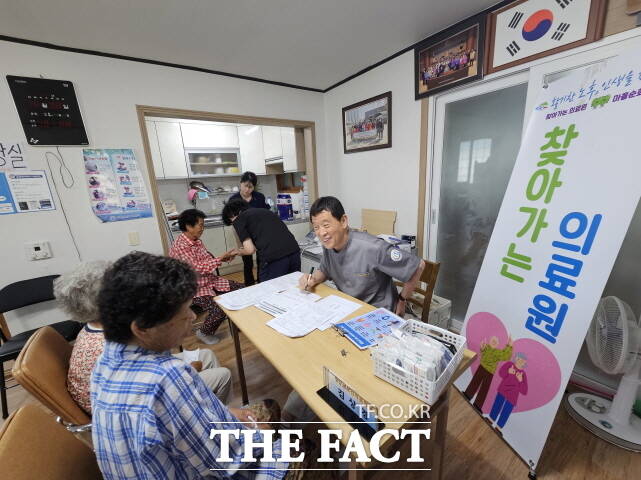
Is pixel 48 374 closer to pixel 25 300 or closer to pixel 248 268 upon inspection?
pixel 25 300

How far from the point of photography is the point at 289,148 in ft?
12.9

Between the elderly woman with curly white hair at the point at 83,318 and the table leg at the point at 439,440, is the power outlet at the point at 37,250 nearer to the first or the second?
the elderly woman with curly white hair at the point at 83,318

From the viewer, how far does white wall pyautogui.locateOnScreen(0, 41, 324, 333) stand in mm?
2014

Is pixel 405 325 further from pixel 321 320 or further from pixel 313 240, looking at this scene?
pixel 313 240

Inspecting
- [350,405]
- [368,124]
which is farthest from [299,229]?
[350,405]

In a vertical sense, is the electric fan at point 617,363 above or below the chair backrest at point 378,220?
below

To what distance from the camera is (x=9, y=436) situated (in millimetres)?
589

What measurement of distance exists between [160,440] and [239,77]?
10.5 ft

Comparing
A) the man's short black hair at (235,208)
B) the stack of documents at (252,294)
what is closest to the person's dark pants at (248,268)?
the man's short black hair at (235,208)

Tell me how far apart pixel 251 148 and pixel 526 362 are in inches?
176

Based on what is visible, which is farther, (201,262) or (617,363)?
(201,262)

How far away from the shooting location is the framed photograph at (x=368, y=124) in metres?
2.70

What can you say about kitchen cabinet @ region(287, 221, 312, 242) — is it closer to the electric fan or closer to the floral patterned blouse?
the floral patterned blouse

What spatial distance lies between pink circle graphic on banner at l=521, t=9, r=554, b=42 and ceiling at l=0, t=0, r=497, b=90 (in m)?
0.33
